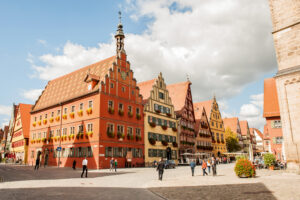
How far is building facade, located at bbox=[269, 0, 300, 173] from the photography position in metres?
21.6

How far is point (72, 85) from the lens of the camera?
45.1 m

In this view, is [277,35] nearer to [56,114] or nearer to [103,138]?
[103,138]

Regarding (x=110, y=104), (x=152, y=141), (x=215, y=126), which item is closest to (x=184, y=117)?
(x=152, y=141)

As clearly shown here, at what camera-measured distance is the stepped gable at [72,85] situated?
40009 mm

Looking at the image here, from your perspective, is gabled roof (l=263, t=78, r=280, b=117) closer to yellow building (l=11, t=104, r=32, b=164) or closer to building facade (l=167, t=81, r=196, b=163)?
building facade (l=167, t=81, r=196, b=163)

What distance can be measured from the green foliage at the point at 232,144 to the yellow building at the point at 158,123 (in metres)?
30.3

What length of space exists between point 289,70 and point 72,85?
1352 inches

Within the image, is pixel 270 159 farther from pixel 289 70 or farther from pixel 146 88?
pixel 146 88

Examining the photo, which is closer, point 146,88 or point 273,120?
point 273,120

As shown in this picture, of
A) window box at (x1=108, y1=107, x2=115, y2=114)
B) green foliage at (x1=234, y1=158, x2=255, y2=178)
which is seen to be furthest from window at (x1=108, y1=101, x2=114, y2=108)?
green foliage at (x1=234, y1=158, x2=255, y2=178)

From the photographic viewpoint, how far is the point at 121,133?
38469 millimetres

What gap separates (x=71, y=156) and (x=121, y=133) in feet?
27.1

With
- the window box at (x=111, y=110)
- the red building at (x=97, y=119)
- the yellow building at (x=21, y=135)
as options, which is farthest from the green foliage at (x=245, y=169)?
the yellow building at (x=21, y=135)

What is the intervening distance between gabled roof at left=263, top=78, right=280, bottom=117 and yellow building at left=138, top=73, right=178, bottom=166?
17.7 meters
